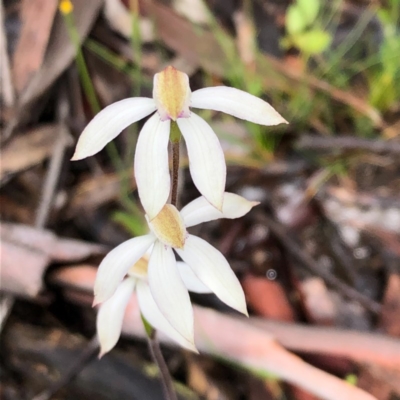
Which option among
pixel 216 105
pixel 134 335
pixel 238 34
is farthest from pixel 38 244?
pixel 238 34

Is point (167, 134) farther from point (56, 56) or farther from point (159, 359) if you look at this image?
point (56, 56)

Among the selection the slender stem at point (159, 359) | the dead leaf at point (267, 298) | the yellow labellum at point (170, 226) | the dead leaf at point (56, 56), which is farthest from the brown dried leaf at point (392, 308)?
the dead leaf at point (56, 56)

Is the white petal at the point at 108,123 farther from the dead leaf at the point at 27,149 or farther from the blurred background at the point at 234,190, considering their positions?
the dead leaf at the point at 27,149

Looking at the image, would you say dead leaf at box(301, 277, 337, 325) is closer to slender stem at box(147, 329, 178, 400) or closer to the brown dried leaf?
the brown dried leaf

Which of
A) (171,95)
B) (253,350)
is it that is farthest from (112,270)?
(253,350)

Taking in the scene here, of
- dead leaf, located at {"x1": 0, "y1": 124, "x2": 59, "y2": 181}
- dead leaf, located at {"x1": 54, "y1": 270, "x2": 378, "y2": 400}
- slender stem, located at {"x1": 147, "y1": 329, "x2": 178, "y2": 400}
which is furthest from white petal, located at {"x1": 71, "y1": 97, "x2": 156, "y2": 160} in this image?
dead leaf, located at {"x1": 0, "y1": 124, "x2": 59, "y2": 181}

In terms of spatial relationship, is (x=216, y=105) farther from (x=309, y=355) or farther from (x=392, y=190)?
(x=392, y=190)
